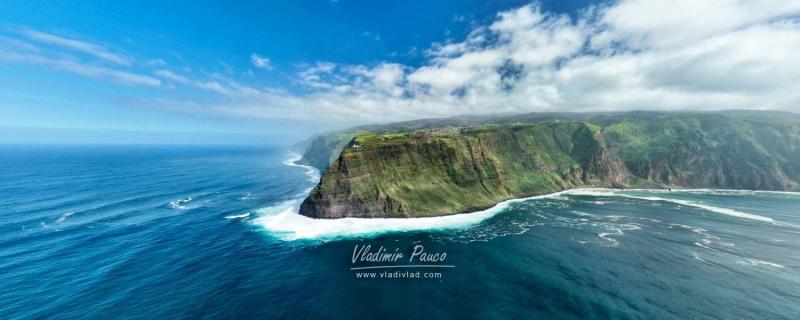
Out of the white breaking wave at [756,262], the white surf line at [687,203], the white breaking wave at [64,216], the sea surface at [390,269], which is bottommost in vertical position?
the white surf line at [687,203]

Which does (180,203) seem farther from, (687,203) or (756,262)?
(687,203)

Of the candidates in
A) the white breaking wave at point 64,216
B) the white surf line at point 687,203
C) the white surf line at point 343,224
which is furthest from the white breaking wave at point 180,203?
the white surf line at point 687,203

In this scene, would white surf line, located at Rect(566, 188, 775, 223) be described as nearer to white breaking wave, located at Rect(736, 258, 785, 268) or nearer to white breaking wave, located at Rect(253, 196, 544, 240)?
white breaking wave, located at Rect(736, 258, 785, 268)

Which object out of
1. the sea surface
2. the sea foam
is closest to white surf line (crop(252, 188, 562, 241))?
the sea foam

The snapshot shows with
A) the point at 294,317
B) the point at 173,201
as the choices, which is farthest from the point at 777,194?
the point at 173,201

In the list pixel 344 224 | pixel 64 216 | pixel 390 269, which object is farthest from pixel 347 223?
pixel 64 216

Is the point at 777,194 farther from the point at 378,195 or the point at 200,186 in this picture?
the point at 200,186

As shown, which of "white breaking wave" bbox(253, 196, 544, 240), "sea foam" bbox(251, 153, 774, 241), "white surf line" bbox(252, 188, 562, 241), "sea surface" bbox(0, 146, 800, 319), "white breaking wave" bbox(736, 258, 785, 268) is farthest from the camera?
"sea foam" bbox(251, 153, 774, 241)

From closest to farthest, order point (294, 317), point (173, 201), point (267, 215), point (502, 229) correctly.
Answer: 1. point (294, 317)
2. point (502, 229)
3. point (267, 215)
4. point (173, 201)

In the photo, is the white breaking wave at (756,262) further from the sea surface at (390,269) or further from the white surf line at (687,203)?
the white surf line at (687,203)
